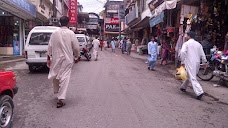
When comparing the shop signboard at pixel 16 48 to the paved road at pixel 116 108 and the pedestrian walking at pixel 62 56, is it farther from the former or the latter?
the pedestrian walking at pixel 62 56

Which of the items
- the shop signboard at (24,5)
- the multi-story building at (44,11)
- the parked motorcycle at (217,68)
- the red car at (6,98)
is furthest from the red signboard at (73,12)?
the red car at (6,98)

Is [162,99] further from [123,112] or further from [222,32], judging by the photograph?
[222,32]

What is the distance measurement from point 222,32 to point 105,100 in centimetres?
849

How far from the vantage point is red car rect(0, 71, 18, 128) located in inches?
191

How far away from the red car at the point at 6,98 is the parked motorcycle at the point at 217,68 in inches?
286

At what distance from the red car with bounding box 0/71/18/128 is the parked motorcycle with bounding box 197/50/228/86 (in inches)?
286

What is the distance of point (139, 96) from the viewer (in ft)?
26.1

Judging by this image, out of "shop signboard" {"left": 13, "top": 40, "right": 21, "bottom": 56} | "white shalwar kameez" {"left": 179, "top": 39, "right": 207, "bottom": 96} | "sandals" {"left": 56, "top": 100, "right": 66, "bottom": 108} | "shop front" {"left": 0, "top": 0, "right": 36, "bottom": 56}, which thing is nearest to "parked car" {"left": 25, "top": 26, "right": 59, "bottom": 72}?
"sandals" {"left": 56, "top": 100, "right": 66, "bottom": 108}

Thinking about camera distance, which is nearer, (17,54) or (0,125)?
→ (0,125)

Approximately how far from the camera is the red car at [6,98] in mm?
4840

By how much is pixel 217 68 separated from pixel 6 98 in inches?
315

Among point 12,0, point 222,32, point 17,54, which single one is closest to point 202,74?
point 222,32

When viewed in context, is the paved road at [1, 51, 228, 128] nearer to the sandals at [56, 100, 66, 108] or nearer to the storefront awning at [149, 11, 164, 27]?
the sandals at [56, 100, 66, 108]

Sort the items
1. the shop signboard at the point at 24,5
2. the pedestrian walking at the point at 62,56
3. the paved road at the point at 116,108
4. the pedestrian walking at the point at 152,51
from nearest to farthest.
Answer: the paved road at the point at 116,108 → the pedestrian walking at the point at 62,56 → the pedestrian walking at the point at 152,51 → the shop signboard at the point at 24,5
